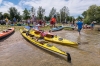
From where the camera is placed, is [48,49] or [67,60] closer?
[67,60]

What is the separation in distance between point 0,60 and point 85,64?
4404mm

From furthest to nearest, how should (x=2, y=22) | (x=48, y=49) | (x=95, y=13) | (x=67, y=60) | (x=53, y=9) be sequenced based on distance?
(x=53, y=9), (x=95, y=13), (x=2, y=22), (x=48, y=49), (x=67, y=60)

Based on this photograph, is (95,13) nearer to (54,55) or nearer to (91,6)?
(91,6)

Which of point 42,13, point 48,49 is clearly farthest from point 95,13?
point 48,49

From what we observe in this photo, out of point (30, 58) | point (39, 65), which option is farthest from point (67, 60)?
point (30, 58)

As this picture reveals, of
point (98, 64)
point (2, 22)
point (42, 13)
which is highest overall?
point (42, 13)

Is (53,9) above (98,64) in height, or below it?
above

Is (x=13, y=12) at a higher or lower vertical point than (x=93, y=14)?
higher

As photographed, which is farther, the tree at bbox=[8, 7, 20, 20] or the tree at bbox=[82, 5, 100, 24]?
the tree at bbox=[82, 5, 100, 24]

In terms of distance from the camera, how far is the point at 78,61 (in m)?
6.62

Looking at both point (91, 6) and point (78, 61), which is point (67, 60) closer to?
point (78, 61)

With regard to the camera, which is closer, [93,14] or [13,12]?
[13,12]

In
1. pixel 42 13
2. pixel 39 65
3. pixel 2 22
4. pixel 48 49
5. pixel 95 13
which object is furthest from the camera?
pixel 42 13

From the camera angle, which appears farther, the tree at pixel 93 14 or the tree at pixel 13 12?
the tree at pixel 93 14
